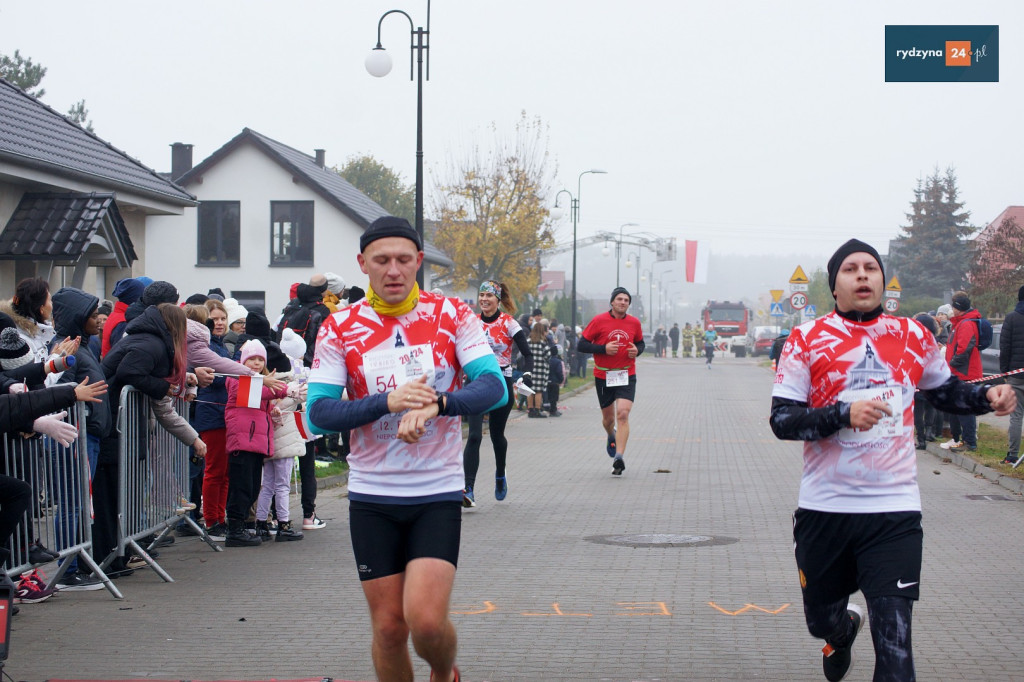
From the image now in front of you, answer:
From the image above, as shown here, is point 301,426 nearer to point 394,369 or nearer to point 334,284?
point 334,284

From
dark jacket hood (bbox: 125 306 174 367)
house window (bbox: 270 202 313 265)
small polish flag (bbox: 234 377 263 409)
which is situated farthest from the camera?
house window (bbox: 270 202 313 265)

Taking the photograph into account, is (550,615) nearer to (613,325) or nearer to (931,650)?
(931,650)

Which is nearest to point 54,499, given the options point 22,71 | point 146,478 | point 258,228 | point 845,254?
point 146,478

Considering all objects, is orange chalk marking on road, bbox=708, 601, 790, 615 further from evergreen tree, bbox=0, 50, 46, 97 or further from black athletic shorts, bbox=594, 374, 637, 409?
evergreen tree, bbox=0, 50, 46, 97

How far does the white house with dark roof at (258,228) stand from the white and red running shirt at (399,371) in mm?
38343

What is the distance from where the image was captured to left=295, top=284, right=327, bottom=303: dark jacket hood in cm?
1221

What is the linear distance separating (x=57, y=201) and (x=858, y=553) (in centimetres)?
1372

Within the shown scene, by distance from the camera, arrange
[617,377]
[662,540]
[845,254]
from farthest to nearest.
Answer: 1. [617,377]
2. [662,540]
3. [845,254]

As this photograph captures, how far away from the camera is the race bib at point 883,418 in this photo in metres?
4.57

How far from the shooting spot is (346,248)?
4359 centimetres

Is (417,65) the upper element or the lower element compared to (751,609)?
upper

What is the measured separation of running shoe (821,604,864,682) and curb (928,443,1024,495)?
8374mm

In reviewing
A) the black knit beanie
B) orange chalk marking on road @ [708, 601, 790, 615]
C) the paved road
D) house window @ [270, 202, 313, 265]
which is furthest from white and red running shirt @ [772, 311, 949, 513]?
house window @ [270, 202, 313, 265]

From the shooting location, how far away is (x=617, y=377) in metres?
13.8
